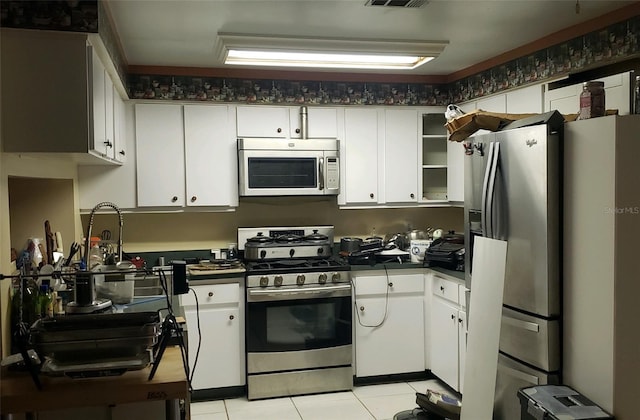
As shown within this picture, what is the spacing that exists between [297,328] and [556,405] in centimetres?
199

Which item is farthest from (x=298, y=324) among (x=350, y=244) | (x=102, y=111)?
(x=102, y=111)

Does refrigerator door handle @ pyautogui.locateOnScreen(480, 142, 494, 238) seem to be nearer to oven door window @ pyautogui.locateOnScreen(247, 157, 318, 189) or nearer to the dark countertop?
the dark countertop

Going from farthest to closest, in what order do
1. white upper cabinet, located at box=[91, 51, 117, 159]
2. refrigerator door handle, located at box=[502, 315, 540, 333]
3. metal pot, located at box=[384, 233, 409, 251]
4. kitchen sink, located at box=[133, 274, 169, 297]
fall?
1. metal pot, located at box=[384, 233, 409, 251]
2. kitchen sink, located at box=[133, 274, 169, 297]
3. refrigerator door handle, located at box=[502, 315, 540, 333]
4. white upper cabinet, located at box=[91, 51, 117, 159]

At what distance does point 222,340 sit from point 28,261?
1661mm

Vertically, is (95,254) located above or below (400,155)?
below

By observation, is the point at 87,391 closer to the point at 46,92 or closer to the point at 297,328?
the point at 46,92

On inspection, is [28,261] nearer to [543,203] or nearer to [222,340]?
[222,340]

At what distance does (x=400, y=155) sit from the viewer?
14.4 ft

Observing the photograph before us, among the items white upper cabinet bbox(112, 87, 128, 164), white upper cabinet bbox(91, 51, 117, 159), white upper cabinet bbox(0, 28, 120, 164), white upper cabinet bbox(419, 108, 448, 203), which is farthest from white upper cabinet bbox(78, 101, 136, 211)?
white upper cabinet bbox(419, 108, 448, 203)

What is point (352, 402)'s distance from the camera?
3.78 meters

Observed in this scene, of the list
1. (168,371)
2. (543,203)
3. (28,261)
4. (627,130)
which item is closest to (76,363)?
Answer: (168,371)

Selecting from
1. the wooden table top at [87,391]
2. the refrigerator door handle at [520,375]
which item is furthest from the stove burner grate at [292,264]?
the wooden table top at [87,391]

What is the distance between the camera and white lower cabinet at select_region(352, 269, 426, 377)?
4.03 m

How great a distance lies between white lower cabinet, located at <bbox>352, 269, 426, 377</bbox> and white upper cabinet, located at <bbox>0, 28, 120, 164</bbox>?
7.53ft
